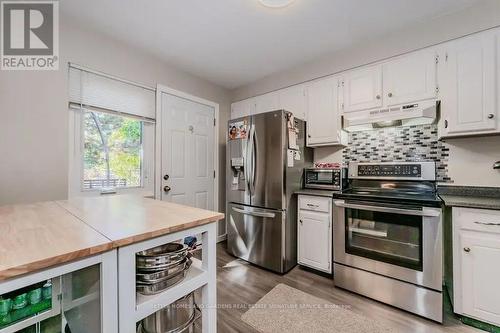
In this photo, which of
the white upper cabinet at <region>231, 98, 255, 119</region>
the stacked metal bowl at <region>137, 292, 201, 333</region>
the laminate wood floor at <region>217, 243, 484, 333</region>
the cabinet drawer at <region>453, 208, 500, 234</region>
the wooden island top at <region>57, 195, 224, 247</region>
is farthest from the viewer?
the white upper cabinet at <region>231, 98, 255, 119</region>

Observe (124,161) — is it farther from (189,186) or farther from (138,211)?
(138,211)

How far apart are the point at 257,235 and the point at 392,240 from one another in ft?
4.41

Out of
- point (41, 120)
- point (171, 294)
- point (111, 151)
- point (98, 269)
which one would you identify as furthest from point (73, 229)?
point (111, 151)

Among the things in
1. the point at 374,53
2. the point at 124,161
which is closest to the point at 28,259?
the point at 124,161

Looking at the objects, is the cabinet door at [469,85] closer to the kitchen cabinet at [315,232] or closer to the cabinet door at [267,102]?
the kitchen cabinet at [315,232]

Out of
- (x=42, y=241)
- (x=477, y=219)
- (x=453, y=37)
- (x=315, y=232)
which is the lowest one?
(x=315, y=232)

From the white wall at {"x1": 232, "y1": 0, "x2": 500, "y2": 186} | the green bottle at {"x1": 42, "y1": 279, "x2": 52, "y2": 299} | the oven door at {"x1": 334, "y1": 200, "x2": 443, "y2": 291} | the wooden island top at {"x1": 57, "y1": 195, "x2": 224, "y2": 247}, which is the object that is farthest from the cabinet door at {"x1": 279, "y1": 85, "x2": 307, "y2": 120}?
the green bottle at {"x1": 42, "y1": 279, "x2": 52, "y2": 299}

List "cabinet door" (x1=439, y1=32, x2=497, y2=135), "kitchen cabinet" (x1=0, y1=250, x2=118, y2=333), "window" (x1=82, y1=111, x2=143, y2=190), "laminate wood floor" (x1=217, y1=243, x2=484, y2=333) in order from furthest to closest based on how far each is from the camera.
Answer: "window" (x1=82, y1=111, x2=143, y2=190) → "cabinet door" (x1=439, y1=32, x2=497, y2=135) → "laminate wood floor" (x1=217, y1=243, x2=484, y2=333) → "kitchen cabinet" (x1=0, y1=250, x2=118, y2=333)

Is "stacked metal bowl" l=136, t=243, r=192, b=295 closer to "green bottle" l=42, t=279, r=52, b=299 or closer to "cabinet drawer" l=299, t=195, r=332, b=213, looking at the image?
"green bottle" l=42, t=279, r=52, b=299

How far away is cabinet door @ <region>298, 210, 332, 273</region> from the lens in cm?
225

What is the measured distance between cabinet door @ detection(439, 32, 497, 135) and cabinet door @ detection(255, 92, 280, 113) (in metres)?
1.73

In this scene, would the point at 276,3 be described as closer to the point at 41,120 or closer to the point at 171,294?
the point at 171,294

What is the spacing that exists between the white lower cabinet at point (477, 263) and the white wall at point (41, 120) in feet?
10.5

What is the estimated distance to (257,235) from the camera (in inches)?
101
